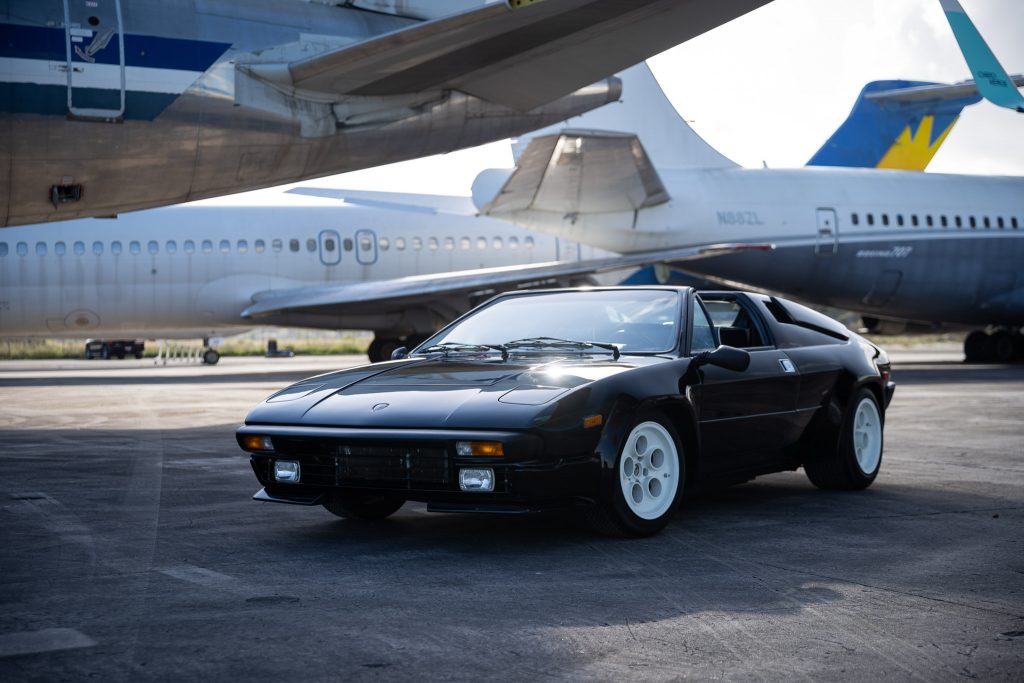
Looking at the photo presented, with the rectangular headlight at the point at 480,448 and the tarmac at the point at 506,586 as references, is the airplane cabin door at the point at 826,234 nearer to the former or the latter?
the tarmac at the point at 506,586

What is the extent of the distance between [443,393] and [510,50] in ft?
24.1

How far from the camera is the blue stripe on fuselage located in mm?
10008

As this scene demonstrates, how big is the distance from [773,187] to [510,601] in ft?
64.9

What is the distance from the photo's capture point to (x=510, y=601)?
4.07 m

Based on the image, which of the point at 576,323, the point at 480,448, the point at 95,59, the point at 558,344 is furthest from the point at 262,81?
the point at 480,448

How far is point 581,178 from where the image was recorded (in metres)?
19.4

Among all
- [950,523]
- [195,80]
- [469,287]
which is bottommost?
[950,523]

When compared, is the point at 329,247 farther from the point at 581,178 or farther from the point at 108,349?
the point at 108,349

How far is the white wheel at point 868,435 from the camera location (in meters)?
6.95

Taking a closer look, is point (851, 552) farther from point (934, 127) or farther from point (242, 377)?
point (934, 127)

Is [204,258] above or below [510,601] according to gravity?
above

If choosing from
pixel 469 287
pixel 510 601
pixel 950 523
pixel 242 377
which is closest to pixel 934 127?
pixel 469 287

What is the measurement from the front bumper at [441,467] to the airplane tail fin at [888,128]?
25.3 metres

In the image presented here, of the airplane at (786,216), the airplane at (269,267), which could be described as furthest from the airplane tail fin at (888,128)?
the airplane at (269,267)
